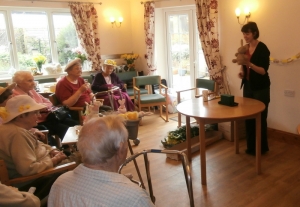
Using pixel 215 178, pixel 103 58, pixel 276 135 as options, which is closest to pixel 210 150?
pixel 215 178

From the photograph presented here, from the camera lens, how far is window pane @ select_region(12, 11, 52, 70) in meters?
5.27

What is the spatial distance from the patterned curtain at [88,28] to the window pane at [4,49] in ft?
4.31

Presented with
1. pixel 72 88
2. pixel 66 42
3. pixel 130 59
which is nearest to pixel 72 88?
pixel 72 88

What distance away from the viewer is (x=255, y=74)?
3.05 meters

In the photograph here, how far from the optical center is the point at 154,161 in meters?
3.30

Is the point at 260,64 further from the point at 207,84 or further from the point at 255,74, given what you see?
the point at 207,84

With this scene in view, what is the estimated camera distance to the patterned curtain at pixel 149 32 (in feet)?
18.0

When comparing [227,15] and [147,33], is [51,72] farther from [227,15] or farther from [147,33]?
[227,15]

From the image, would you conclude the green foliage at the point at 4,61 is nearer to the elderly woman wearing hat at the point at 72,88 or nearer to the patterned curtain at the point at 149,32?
the elderly woman wearing hat at the point at 72,88

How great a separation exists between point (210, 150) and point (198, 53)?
2.40 meters

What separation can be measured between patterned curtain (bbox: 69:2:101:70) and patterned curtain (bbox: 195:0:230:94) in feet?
7.73

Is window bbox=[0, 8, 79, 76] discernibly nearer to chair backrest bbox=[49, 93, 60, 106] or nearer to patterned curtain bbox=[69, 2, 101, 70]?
patterned curtain bbox=[69, 2, 101, 70]

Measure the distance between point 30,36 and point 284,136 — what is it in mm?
4911

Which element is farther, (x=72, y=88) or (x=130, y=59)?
(x=130, y=59)
